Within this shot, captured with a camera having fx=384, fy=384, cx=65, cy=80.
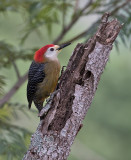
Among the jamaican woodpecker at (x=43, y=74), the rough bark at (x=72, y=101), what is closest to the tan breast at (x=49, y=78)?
the jamaican woodpecker at (x=43, y=74)

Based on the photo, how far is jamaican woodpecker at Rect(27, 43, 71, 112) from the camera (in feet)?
11.7

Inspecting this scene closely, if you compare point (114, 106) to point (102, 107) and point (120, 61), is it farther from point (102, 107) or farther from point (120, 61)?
point (120, 61)

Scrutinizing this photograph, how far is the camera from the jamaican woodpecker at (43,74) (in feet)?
11.7

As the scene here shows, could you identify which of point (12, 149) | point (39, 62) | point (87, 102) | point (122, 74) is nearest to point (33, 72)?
point (39, 62)

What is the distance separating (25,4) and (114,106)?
5.06 meters

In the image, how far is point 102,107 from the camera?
878 centimetres

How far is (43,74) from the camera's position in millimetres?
3596

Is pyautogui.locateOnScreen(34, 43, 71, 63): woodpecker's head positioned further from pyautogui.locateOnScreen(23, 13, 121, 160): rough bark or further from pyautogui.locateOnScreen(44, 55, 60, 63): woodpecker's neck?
pyautogui.locateOnScreen(23, 13, 121, 160): rough bark

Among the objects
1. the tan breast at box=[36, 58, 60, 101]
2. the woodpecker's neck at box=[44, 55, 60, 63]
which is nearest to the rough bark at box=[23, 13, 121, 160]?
the tan breast at box=[36, 58, 60, 101]

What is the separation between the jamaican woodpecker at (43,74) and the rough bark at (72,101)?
1.00 metres

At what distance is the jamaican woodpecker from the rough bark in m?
1.00

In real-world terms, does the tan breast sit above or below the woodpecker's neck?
below

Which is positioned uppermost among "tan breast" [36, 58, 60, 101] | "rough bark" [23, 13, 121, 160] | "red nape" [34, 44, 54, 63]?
"red nape" [34, 44, 54, 63]

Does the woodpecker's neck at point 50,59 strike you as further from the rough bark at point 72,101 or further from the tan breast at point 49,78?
the rough bark at point 72,101
